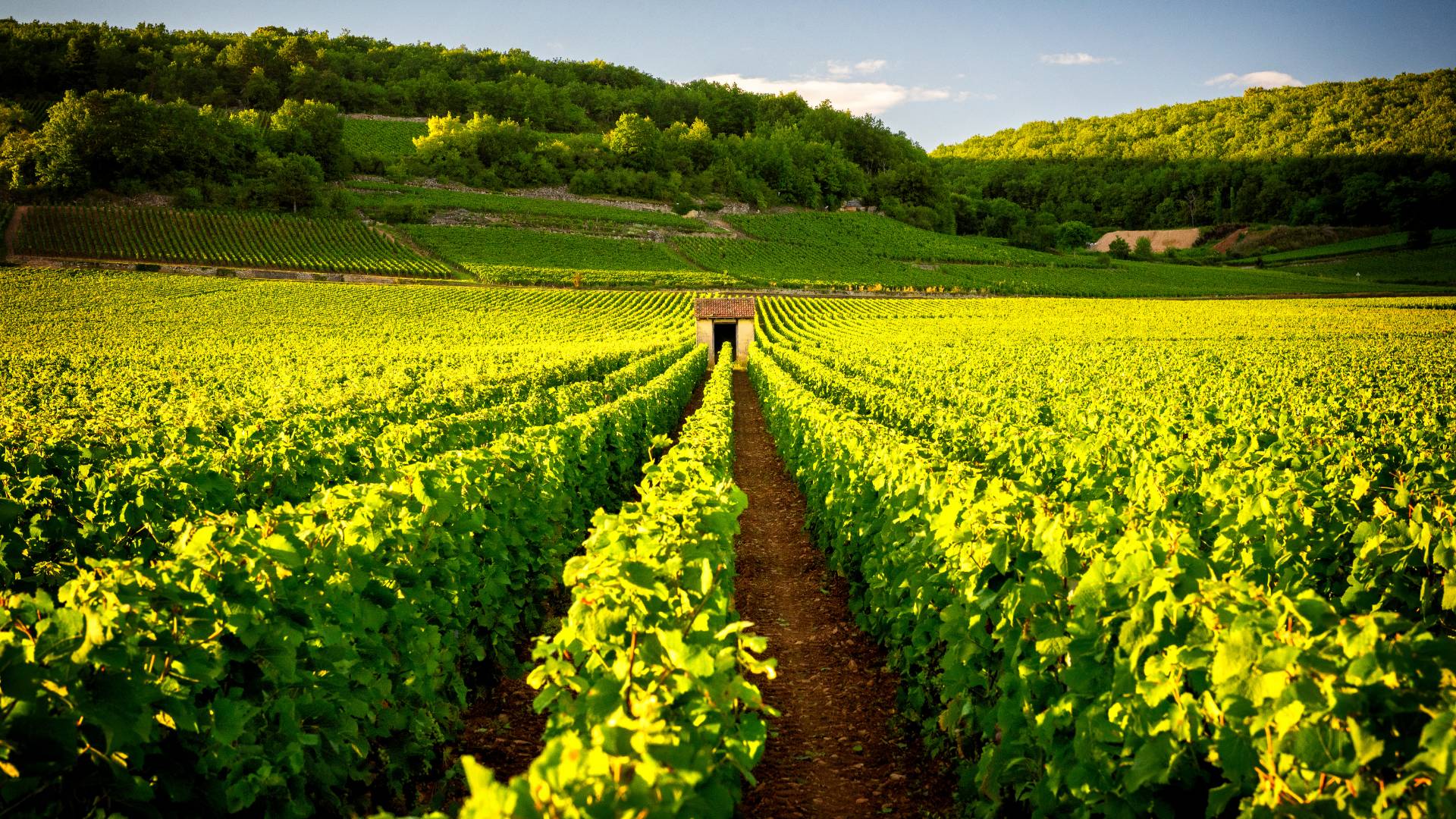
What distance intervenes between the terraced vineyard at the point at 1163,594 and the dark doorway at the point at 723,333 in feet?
126

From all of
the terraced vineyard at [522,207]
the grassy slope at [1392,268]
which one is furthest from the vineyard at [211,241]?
the grassy slope at [1392,268]

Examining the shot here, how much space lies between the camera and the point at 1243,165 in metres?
118

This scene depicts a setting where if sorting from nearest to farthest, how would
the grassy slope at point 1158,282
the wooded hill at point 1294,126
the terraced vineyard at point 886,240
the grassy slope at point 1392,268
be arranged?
the grassy slope at point 1158,282 < the grassy slope at point 1392,268 < the terraced vineyard at point 886,240 < the wooded hill at point 1294,126

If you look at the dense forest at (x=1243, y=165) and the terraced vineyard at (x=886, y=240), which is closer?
the terraced vineyard at (x=886, y=240)

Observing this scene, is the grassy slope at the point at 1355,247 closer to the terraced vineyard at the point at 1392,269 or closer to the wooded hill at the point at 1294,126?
the terraced vineyard at the point at 1392,269

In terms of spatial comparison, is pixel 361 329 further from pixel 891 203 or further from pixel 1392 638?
pixel 891 203

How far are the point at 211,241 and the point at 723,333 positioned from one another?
167 ft

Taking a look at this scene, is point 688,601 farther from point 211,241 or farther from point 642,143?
point 642,143

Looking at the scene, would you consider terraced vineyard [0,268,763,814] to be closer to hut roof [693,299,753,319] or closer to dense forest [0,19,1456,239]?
hut roof [693,299,753,319]

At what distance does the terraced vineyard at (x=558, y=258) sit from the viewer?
71.6 meters

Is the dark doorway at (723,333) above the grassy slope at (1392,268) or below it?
below

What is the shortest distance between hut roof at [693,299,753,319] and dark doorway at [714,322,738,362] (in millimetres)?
1212

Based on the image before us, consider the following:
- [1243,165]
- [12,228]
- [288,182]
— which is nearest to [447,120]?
[288,182]

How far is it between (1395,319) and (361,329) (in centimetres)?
5944
